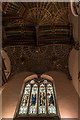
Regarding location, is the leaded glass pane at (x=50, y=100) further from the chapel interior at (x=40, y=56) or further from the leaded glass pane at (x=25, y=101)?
the leaded glass pane at (x=25, y=101)

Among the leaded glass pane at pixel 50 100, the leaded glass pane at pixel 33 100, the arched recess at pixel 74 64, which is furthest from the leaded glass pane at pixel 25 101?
the arched recess at pixel 74 64

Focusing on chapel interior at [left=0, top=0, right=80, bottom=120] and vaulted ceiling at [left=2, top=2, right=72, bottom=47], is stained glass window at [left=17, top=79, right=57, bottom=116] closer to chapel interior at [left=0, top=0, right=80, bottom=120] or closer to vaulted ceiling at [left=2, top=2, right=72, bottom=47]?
chapel interior at [left=0, top=0, right=80, bottom=120]

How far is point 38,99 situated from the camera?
691 centimetres

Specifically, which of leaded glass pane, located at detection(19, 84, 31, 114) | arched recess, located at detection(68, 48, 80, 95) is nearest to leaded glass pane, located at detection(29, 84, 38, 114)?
leaded glass pane, located at detection(19, 84, 31, 114)

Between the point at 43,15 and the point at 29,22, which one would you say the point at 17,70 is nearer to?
the point at 29,22

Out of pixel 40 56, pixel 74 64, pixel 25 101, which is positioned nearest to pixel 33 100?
pixel 25 101

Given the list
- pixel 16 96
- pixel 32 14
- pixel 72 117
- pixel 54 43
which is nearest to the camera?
pixel 72 117

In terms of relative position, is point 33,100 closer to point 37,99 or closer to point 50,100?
point 37,99

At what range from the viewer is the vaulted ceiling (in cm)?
781

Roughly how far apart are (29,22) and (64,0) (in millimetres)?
2579

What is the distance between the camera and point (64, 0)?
7699 mm

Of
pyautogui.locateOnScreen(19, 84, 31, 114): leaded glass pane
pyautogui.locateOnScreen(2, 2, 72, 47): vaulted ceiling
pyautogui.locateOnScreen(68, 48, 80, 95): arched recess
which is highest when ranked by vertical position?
pyautogui.locateOnScreen(2, 2, 72, 47): vaulted ceiling

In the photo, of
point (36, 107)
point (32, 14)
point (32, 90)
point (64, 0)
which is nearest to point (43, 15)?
point (32, 14)

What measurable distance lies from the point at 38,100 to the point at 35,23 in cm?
475
